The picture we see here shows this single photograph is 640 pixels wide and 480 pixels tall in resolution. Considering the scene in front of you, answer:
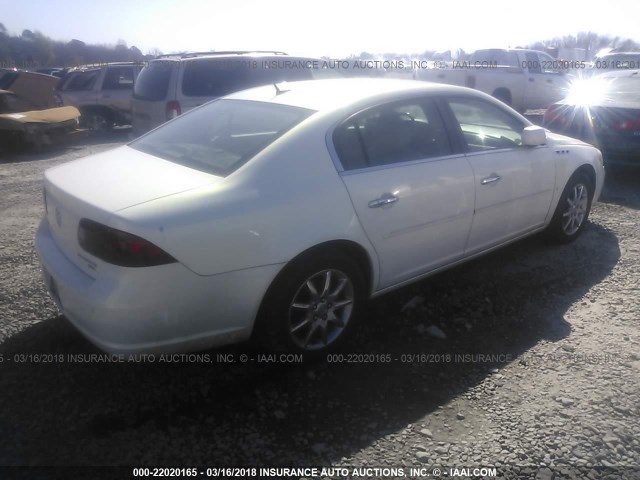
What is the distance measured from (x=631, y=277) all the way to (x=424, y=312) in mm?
1820

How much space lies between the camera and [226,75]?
754 cm

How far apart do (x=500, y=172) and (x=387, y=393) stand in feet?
6.27

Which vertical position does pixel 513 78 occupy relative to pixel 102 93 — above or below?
above

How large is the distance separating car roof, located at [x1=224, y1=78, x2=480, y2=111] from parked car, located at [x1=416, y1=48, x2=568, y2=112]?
11.2 metres

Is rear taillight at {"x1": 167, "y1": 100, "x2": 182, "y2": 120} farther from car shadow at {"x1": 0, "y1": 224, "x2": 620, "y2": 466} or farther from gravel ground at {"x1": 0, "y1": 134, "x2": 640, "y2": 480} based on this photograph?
car shadow at {"x1": 0, "y1": 224, "x2": 620, "y2": 466}

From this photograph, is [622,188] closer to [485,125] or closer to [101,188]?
[485,125]

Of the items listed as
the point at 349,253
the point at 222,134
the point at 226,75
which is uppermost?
the point at 226,75

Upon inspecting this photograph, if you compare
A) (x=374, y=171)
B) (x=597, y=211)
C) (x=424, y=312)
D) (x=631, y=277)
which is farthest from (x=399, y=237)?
(x=597, y=211)

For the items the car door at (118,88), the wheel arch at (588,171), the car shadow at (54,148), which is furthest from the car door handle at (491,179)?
the car door at (118,88)

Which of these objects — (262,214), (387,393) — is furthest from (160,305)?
(387,393)

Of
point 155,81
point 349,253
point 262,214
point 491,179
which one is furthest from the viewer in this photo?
point 155,81

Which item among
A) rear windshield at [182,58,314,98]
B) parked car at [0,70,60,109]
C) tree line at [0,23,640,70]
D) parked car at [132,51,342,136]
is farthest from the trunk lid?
tree line at [0,23,640,70]

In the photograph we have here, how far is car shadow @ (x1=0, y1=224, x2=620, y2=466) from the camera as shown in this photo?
99.8 inches

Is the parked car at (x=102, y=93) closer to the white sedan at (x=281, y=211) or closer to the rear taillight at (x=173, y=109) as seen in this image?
the rear taillight at (x=173, y=109)
